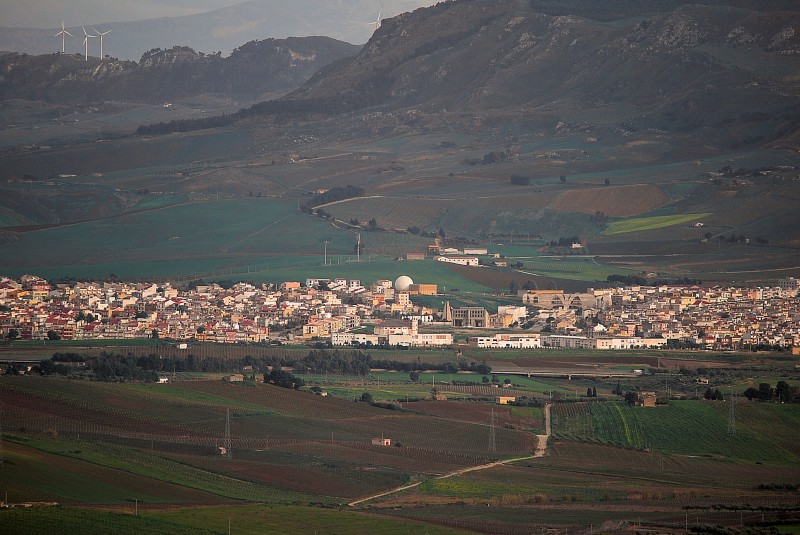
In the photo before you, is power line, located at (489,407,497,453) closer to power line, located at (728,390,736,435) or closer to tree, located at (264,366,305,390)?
power line, located at (728,390,736,435)

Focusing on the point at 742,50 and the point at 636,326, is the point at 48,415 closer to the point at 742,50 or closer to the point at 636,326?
the point at 636,326

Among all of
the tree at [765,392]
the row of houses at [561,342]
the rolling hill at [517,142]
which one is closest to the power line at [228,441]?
the tree at [765,392]

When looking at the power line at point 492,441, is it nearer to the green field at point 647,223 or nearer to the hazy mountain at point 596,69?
the green field at point 647,223

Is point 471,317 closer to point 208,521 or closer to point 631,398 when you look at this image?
point 631,398

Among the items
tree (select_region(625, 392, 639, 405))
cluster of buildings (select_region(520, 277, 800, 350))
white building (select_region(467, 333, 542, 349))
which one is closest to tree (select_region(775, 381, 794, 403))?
tree (select_region(625, 392, 639, 405))

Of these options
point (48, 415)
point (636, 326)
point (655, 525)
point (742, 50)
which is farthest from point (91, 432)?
point (742, 50)
